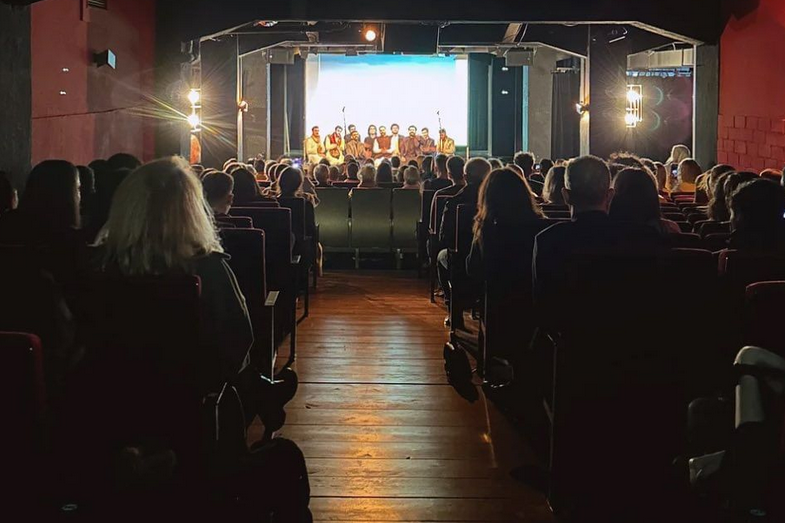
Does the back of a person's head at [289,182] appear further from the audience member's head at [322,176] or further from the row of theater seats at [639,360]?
the row of theater seats at [639,360]

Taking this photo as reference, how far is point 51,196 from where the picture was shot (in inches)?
154

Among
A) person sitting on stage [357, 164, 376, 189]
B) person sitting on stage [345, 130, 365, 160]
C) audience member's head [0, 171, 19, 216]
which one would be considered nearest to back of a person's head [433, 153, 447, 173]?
person sitting on stage [357, 164, 376, 189]

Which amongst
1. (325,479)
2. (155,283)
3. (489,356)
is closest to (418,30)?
(489,356)

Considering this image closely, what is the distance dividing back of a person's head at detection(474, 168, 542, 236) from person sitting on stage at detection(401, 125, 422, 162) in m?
17.0

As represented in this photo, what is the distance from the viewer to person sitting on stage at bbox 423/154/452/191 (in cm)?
941

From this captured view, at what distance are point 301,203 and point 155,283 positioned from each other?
4803mm

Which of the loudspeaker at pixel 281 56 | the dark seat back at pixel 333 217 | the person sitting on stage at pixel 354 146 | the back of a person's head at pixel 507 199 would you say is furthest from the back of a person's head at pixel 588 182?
the person sitting on stage at pixel 354 146

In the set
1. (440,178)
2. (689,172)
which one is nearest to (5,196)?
(440,178)

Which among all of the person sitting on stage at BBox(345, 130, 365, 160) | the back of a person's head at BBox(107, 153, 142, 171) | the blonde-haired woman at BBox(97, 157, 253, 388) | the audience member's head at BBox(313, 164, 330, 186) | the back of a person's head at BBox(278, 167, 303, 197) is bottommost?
the blonde-haired woman at BBox(97, 157, 253, 388)

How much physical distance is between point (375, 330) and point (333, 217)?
3562 millimetres

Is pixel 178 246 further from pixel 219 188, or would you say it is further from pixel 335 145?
pixel 335 145

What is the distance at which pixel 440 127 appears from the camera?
22.5m

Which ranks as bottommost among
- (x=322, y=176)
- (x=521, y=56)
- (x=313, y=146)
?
(x=322, y=176)

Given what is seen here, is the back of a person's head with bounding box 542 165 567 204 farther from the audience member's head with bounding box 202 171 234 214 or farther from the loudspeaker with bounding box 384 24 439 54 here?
the loudspeaker with bounding box 384 24 439 54
